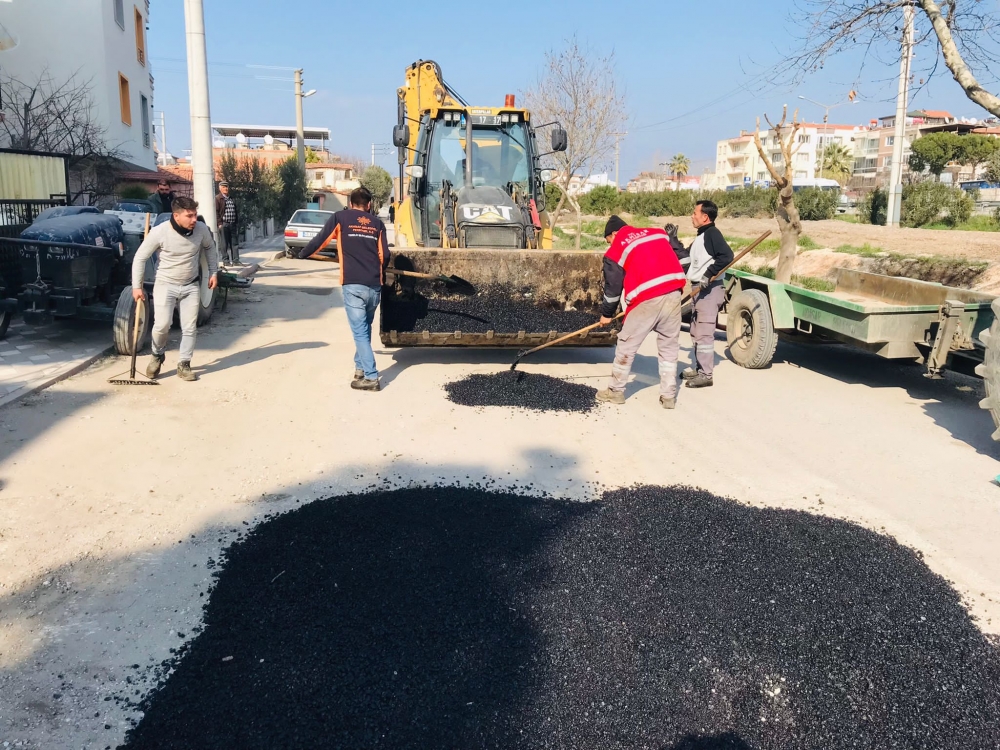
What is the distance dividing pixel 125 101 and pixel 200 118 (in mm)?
15420

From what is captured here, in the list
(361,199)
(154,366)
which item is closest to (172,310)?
(154,366)

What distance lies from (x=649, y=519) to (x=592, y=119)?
24111mm

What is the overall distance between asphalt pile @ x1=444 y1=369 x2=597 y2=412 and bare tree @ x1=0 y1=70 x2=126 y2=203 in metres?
12.8

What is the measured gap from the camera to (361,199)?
7023mm

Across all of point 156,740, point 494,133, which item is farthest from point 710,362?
point 156,740

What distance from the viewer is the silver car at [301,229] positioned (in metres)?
21.6

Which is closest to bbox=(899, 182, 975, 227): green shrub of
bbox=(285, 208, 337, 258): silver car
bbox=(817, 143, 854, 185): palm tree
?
bbox=(285, 208, 337, 258): silver car

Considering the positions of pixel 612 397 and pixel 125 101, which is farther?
pixel 125 101

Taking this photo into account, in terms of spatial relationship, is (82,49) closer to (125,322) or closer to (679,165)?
(125,322)

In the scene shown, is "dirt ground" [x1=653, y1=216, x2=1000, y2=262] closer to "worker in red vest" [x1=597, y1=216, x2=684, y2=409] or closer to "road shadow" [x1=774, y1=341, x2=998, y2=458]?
"road shadow" [x1=774, y1=341, x2=998, y2=458]

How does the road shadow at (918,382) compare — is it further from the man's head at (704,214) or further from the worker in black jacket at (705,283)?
the man's head at (704,214)

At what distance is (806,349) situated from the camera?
32.0ft

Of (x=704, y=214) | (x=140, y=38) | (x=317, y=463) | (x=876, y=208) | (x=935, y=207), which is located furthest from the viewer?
(x=876, y=208)

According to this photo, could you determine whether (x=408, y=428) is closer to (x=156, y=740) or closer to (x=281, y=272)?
(x=156, y=740)
